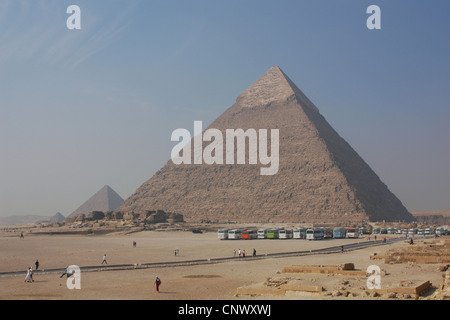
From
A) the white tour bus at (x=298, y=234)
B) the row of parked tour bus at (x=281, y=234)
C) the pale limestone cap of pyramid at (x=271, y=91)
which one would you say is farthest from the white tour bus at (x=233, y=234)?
the pale limestone cap of pyramid at (x=271, y=91)

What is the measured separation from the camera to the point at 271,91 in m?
170

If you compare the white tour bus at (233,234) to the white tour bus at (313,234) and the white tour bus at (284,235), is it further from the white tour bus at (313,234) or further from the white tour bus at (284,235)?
the white tour bus at (313,234)

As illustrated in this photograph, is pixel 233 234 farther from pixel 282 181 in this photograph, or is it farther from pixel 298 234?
pixel 282 181

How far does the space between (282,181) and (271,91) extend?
4445 centimetres

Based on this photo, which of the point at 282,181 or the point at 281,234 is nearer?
the point at 281,234

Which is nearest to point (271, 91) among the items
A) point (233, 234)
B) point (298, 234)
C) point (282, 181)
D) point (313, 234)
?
point (282, 181)

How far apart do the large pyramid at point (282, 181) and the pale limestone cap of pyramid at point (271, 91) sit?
13.8 inches

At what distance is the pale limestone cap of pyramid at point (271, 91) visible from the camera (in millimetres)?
166000

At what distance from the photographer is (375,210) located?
122 meters

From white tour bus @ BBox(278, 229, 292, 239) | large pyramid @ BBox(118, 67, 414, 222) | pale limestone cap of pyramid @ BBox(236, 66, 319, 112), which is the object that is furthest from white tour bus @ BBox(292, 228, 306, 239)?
pale limestone cap of pyramid @ BBox(236, 66, 319, 112)

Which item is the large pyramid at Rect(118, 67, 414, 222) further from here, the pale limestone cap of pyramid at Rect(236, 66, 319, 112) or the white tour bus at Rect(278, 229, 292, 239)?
the white tour bus at Rect(278, 229, 292, 239)

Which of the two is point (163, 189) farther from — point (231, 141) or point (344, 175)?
point (344, 175)

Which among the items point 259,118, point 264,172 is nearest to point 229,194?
point 264,172

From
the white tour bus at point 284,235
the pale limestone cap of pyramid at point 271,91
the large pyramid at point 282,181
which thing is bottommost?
the white tour bus at point 284,235
